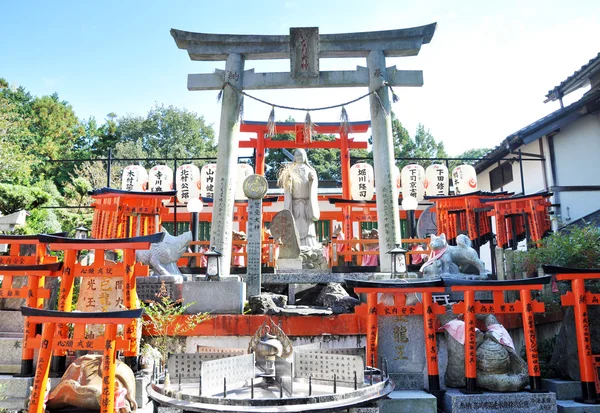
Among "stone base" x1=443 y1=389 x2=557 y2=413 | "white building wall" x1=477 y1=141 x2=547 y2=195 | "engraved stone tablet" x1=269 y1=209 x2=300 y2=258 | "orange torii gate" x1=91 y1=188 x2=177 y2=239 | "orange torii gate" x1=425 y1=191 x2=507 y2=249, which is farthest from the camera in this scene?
"white building wall" x1=477 y1=141 x2=547 y2=195

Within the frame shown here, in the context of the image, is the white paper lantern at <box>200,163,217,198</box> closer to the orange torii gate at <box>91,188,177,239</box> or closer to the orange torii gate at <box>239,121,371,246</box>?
the orange torii gate at <box>239,121,371,246</box>

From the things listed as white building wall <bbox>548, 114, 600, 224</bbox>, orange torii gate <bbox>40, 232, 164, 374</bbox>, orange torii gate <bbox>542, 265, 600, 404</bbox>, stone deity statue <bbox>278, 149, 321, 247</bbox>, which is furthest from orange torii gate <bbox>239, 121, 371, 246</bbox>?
orange torii gate <bbox>542, 265, 600, 404</bbox>

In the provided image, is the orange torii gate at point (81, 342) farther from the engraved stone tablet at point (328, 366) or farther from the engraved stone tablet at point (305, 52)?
the engraved stone tablet at point (305, 52)

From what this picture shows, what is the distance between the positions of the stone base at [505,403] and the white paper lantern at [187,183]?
1375cm

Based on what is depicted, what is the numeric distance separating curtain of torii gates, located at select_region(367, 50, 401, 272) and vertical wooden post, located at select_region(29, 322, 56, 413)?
269 inches

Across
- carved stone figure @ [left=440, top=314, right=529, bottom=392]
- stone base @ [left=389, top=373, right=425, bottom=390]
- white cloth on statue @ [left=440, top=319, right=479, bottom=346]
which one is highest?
white cloth on statue @ [left=440, top=319, right=479, bottom=346]

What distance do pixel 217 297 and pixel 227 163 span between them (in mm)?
4027

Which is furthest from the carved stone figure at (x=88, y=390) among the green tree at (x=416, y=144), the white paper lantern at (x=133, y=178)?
the green tree at (x=416, y=144)

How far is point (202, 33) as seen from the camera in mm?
11734

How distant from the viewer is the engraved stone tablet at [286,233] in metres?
11.2

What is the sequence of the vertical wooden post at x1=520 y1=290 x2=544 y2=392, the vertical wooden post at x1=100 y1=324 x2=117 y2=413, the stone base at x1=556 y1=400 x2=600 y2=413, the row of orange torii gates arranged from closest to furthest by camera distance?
the vertical wooden post at x1=100 y1=324 x2=117 y2=413, the stone base at x1=556 y1=400 x2=600 y2=413, the vertical wooden post at x1=520 y1=290 x2=544 y2=392, the row of orange torii gates

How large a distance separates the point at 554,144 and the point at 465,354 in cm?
1230

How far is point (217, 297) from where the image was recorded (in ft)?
25.7

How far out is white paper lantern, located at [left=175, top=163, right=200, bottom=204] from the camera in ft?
59.1
